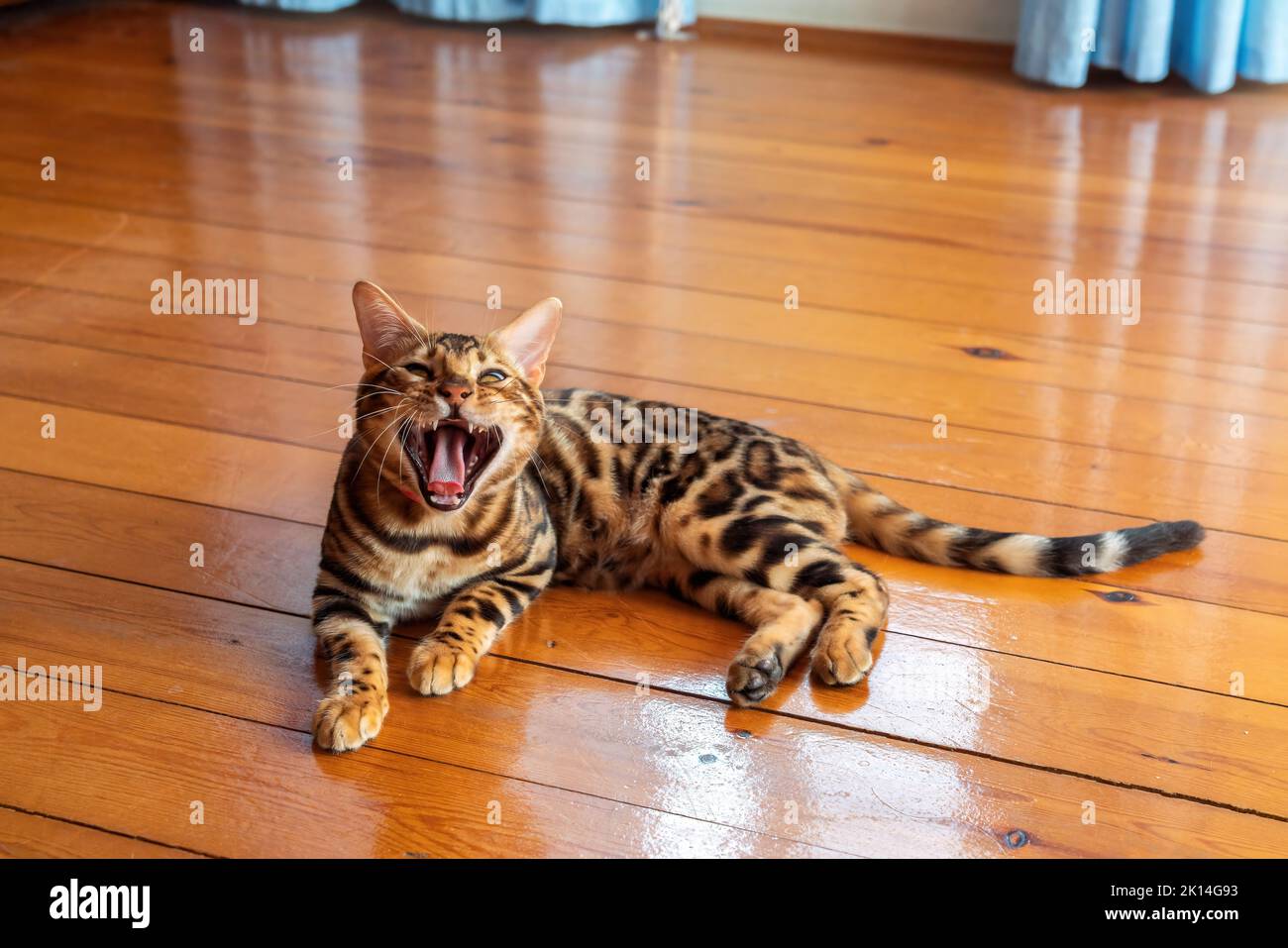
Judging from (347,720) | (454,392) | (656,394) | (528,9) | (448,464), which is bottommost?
(347,720)

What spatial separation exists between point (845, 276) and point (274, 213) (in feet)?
4.99

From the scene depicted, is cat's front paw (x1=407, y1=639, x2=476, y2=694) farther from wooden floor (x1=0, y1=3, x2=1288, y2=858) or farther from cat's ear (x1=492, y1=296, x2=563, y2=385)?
cat's ear (x1=492, y1=296, x2=563, y2=385)

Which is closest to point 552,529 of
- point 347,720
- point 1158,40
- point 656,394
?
point 347,720

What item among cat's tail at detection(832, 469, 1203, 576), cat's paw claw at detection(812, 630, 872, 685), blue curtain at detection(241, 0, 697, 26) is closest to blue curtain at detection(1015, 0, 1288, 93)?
blue curtain at detection(241, 0, 697, 26)

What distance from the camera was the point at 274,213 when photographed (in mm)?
3676

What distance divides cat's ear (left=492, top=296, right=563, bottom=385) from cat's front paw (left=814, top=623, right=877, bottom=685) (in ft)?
1.92

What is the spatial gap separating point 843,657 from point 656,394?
997 millimetres

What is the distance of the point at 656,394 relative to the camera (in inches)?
111

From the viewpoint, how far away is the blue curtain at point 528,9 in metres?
5.27

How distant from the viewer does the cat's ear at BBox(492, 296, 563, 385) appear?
202 centimetres

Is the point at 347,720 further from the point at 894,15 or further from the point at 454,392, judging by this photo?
the point at 894,15

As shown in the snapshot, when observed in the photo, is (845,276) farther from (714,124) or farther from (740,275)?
(714,124)

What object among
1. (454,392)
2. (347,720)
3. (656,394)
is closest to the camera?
(347,720)
